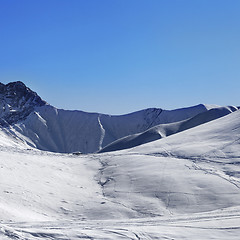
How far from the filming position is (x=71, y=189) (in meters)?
16.3

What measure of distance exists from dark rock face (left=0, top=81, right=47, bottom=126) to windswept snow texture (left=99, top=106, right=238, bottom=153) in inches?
2374

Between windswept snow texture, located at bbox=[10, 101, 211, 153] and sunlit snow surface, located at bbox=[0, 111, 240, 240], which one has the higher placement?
windswept snow texture, located at bbox=[10, 101, 211, 153]

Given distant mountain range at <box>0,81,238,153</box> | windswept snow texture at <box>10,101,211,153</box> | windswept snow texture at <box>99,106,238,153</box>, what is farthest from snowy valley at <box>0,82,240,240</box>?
windswept snow texture at <box>10,101,211,153</box>

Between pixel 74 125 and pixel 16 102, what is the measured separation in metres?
27.2

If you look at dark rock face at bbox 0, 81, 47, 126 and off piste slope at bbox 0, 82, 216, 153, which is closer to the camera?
off piste slope at bbox 0, 82, 216, 153

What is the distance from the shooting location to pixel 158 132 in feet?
211

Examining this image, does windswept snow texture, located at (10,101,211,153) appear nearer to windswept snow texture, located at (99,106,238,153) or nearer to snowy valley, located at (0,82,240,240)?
windswept snow texture, located at (99,106,238,153)

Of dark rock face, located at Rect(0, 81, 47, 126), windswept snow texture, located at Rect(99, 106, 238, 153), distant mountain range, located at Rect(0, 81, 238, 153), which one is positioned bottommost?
windswept snow texture, located at Rect(99, 106, 238, 153)

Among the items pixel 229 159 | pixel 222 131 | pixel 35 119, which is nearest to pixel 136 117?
pixel 35 119

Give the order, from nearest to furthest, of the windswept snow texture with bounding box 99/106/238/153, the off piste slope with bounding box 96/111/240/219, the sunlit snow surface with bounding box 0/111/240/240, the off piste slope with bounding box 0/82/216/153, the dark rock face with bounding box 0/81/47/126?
1. the sunlit snow surface with bounding box 0/111/240/240
2. the off piste slope with bounding box 96/111/240/219
3. the windswept snow texture with bounding box 99/106/238/153
4. the off piste slope with bounding box 0/82/216/153
5. the dark rock face with bounding box 0/81/47/126

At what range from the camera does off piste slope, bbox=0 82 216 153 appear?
104 metres

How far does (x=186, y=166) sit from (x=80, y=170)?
6.61 m

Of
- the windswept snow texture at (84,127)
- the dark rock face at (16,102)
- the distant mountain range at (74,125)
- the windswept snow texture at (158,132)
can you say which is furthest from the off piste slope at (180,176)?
the dark rock face at (16,102)

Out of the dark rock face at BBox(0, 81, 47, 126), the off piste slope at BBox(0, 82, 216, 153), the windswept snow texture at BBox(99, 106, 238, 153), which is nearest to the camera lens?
the windswept snow texture at BBox(99, 106, 238, 153)
